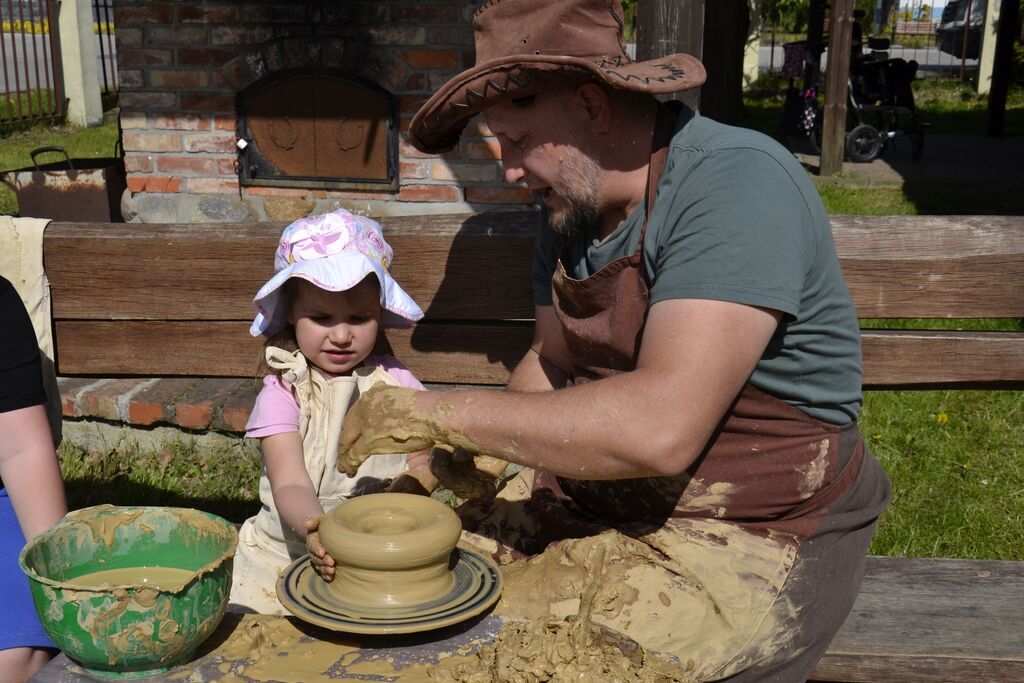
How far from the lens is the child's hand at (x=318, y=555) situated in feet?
7.00

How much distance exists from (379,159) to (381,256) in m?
3.33

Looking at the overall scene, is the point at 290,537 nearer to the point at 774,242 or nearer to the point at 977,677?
the point at 774,242

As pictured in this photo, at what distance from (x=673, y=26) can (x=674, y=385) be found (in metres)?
1.63

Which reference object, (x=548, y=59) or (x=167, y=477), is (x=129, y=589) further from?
(x=167, y=477)

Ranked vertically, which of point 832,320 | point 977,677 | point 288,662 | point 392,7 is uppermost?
point 392,7

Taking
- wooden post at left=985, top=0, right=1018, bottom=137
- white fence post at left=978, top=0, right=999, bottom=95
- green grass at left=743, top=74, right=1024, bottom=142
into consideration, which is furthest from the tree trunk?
white fence post at left=978, top=0, right=999, bottom=95

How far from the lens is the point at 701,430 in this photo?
6.40ft

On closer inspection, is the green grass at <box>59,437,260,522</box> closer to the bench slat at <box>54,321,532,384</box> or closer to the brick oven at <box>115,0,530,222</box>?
the bench slat at <box>54,321,532,384</box>

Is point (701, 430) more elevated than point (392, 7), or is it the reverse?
point (392, 7)

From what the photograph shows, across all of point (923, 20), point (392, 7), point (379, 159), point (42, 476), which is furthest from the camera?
point (923, 20)

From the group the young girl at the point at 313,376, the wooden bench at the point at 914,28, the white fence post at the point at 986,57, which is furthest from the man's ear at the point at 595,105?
the wooden bench at the point at 914,28

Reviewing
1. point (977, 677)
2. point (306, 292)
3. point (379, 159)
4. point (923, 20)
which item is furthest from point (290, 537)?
point (923, 20)

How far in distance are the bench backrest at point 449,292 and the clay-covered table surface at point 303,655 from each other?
122 centimetres

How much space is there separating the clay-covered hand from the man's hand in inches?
10.2
